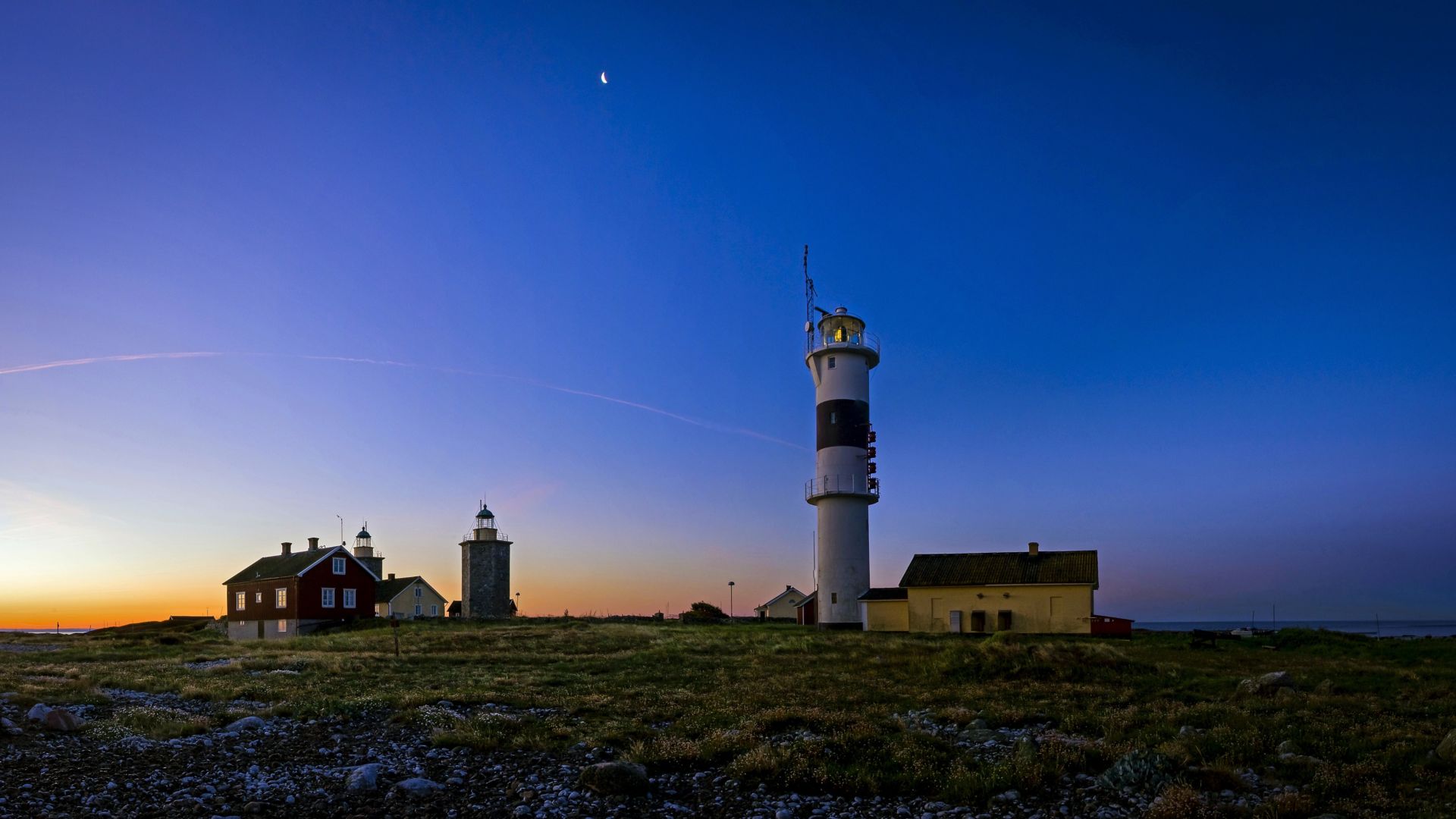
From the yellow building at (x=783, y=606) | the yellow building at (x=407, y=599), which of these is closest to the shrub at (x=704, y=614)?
the yellow building at (x=783, y=606)

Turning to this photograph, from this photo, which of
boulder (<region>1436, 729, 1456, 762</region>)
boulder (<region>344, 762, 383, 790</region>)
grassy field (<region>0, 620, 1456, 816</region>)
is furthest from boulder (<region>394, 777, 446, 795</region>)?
boulder (<region>1436, 729, 1456, 762</region>)

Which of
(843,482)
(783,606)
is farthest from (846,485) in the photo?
(783,606)

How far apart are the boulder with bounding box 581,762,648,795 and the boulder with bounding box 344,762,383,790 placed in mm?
2530

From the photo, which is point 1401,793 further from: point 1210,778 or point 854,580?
point 854,580

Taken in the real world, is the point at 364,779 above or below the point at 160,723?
above

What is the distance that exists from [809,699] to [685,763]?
640 cm

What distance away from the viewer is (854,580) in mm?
49906

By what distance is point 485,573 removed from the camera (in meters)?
71.2

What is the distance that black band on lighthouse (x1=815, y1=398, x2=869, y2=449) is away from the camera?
50625 mm

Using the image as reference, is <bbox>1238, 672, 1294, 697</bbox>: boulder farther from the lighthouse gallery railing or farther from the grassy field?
the lighthouse gallery railing

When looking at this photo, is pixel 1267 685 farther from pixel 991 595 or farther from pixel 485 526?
pixel 485 526

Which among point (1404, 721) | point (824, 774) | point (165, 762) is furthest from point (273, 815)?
point (1404, 721)

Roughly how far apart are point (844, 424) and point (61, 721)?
136 feet

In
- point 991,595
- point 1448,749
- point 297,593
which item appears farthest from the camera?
point 297,593
